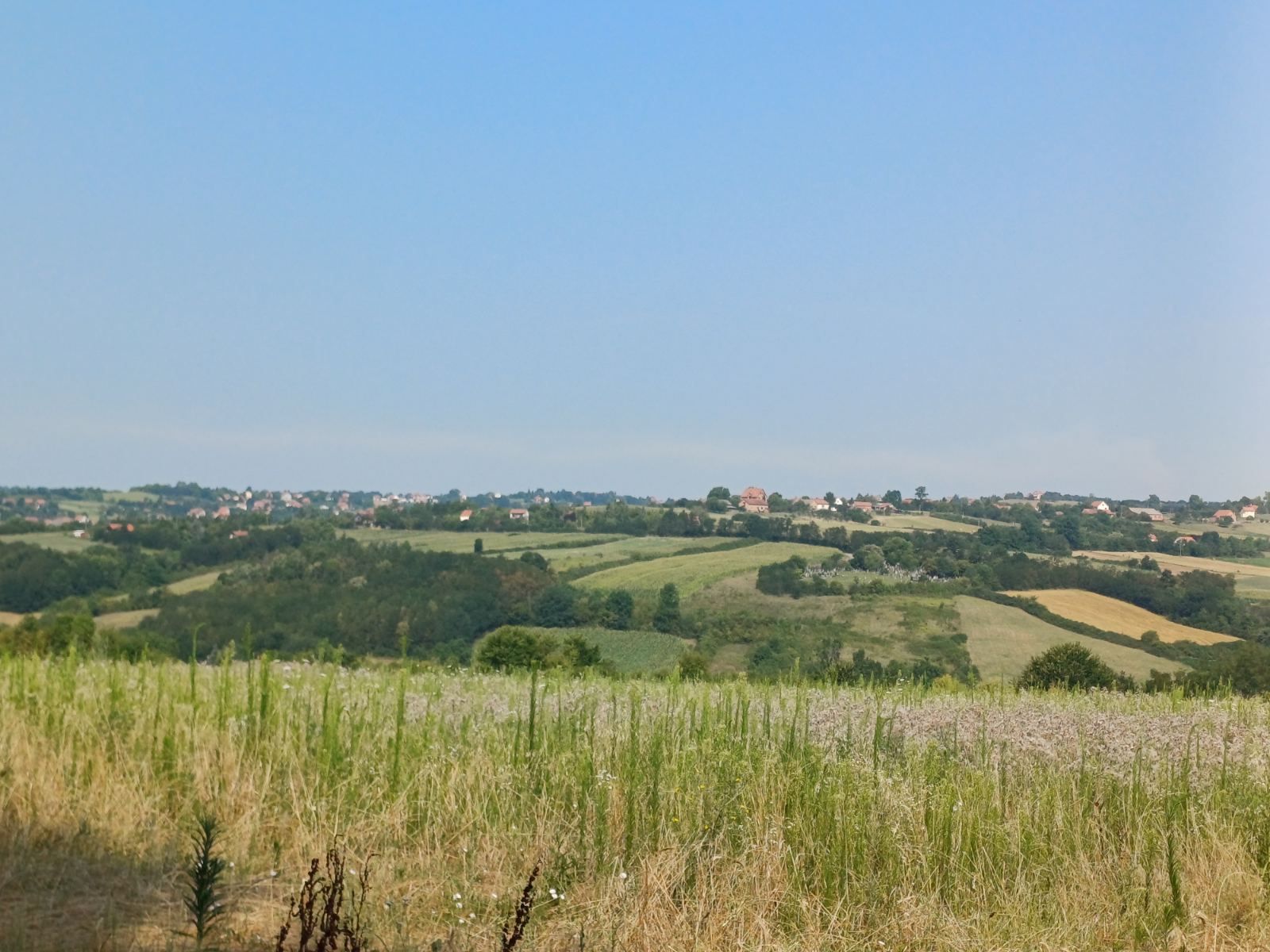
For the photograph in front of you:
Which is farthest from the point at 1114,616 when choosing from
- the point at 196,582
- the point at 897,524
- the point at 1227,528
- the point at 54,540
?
the point at 54,540

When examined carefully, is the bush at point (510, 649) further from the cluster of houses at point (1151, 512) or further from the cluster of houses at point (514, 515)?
the cluster of houses at point (514, 515)

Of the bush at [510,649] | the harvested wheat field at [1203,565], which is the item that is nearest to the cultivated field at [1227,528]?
the harvested wheat field at [1203,565]

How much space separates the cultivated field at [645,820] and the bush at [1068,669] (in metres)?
11.1

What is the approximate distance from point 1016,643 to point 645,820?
922 inches

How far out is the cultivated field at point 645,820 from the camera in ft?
13.2

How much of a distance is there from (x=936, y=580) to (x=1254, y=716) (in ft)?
91.6

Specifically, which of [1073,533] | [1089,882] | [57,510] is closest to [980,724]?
[1089,882]

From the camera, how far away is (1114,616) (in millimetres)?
28734

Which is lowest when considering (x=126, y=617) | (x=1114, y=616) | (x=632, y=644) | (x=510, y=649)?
(x=126, y=617)

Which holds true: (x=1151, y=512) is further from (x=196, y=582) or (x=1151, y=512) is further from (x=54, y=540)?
(x=54, y=540)

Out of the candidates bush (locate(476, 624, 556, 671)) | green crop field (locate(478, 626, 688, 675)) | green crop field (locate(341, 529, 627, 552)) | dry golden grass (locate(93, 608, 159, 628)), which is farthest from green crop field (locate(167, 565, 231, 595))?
bush (locate(476, 624, 556, 671))

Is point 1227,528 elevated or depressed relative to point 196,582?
elevated

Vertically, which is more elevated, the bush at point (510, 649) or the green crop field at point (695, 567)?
the green crop field at point (695, 567)

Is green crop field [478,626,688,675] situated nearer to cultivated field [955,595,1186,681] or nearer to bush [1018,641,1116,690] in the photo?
cultivated field [955,595,1186,681]
